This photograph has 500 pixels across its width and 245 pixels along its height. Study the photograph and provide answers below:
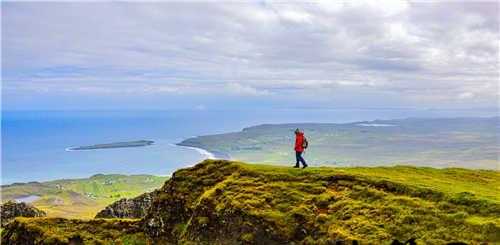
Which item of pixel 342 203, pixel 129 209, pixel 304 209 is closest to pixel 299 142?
pixel 304 209

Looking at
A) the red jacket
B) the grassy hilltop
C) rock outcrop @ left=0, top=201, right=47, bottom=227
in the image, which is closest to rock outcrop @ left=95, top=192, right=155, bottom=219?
rock outcrop @ left=0, top=201, right=47, bottom=227

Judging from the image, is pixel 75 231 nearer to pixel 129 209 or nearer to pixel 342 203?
pixel 342 203

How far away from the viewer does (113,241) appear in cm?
5028

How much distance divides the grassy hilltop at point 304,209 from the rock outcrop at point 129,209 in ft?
133

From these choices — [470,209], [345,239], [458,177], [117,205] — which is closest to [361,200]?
[345,239]

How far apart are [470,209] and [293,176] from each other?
14.8 m

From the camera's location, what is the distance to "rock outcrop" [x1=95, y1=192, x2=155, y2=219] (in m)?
95.3

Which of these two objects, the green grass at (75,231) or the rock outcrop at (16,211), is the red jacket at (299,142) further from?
the rock outcrop at (16,211)

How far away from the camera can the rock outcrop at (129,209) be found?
95.3 m

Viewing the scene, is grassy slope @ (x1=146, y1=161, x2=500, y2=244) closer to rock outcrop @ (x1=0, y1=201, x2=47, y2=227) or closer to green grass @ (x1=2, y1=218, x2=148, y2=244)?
green grass @ (x1=2, y1=218, x2=148, y2=244)

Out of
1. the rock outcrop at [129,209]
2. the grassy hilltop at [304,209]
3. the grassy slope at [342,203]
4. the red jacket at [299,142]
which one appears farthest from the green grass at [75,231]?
the rock outcrop at [129,209]

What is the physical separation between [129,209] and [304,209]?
63817 millimetres

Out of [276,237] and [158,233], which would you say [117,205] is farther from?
[276,237]

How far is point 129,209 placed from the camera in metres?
97.2
